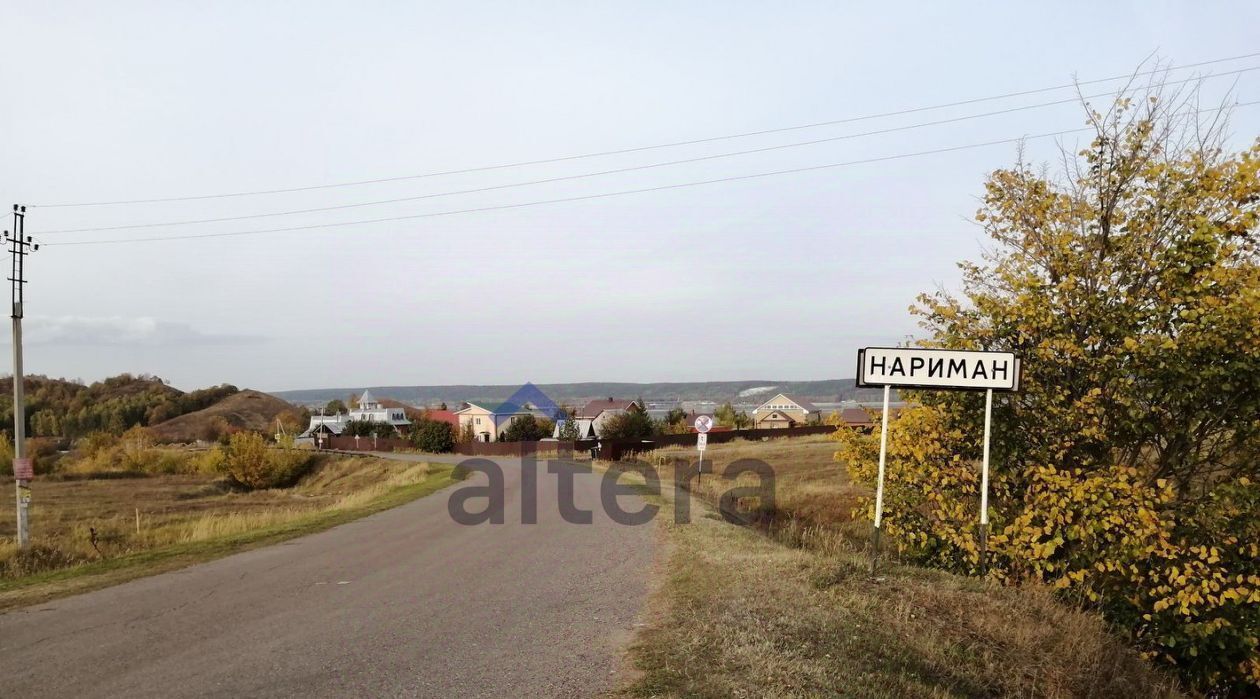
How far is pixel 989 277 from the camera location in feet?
40.4

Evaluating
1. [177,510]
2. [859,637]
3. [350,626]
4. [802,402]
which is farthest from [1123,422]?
[802,402]

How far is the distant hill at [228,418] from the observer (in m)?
146

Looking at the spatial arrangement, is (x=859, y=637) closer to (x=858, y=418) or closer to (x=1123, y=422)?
(x=1123, y=422)

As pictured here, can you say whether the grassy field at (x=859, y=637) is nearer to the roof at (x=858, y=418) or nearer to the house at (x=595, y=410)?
the roof at (x=858, y=418)

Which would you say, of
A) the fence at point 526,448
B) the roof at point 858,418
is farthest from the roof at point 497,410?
the roof at point 858,418

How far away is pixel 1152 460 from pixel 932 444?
3413mm

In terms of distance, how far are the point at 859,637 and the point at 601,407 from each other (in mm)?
106432

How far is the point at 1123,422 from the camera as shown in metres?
10.4

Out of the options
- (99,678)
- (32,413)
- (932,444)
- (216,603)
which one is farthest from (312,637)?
(32,413)

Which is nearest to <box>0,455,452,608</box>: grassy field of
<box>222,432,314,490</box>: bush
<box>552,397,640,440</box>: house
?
<box>222,432,314,490</box>: bush

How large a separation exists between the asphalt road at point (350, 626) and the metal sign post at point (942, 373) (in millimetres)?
3706

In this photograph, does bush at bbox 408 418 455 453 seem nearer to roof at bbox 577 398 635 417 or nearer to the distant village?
the distant village

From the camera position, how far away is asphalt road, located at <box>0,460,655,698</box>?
636 centimetres

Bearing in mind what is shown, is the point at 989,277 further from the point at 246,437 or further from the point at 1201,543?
the point at 246,437
